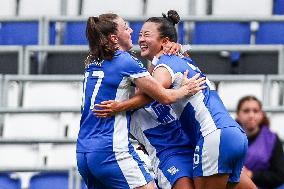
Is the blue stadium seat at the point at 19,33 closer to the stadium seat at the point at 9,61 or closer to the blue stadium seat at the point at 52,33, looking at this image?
the blue stadium seat at the point at 52,33

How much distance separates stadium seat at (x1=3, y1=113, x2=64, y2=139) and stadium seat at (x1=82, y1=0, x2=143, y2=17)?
1900 mm

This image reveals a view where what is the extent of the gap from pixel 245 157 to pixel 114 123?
97cm

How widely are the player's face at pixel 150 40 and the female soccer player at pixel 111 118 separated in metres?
0.15

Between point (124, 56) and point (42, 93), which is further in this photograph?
point (42, 93)

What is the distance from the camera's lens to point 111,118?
848cm

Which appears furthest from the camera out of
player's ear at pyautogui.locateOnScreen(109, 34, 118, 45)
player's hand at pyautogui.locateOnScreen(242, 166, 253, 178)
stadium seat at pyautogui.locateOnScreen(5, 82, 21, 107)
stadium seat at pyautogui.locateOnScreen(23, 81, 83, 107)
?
stadium seat at pyautogui.locateOnScreen(5, 82, 21, 107)

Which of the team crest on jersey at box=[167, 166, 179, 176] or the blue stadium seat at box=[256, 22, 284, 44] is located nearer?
the team crest on jersey at box=[167, 166, 179, 176]

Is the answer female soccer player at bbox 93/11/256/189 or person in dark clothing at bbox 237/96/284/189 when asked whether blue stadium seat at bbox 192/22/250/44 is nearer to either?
person in dark clothing at bbox 237/96/284/189

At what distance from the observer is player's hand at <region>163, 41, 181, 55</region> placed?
856cm

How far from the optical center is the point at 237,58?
11.8 metres

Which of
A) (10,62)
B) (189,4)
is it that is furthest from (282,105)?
(10,62)

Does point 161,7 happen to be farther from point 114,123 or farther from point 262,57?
point 114,123

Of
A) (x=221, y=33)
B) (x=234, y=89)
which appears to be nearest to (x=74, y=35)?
(x=221, y=33)

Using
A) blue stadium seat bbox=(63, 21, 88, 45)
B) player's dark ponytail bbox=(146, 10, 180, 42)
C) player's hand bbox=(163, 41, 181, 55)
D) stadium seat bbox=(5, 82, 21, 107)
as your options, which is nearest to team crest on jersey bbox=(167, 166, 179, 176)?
player's hand bbox=(163, 41, 181, 55)
